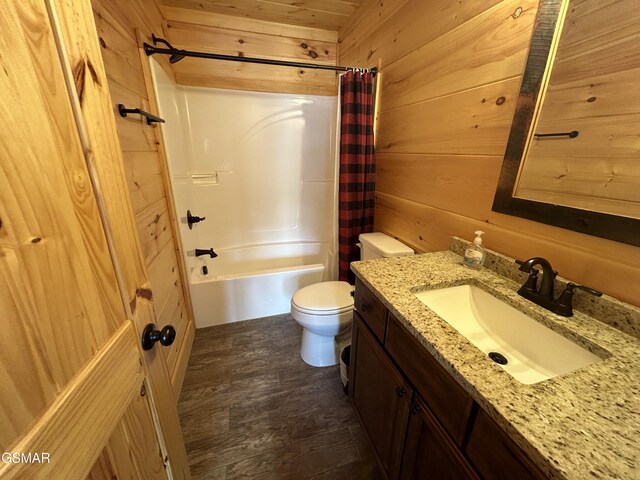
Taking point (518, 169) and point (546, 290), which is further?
point (518, 169)

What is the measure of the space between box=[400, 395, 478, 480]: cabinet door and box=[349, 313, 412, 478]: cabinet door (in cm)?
4

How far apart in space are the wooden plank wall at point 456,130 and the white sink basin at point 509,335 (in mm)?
207

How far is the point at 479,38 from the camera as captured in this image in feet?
3.42

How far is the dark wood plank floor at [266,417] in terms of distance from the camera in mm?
1191

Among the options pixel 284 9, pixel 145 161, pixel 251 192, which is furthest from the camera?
pixel 251 192

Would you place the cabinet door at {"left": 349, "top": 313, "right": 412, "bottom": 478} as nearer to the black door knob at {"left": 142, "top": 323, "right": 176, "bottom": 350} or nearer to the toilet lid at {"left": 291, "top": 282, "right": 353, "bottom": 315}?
the toilet lid at {"left": 291, "top": 282, "right": 353, "bottom": 315}

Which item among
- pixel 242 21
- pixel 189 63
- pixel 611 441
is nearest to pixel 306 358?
pixel 611 441

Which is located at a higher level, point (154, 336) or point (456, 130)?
point (456, 130)

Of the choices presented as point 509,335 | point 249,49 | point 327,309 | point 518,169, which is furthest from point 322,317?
point 249,49

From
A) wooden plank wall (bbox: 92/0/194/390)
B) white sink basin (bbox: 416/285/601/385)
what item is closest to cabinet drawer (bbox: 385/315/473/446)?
white sink basin (bbox: 416/285/601/385)

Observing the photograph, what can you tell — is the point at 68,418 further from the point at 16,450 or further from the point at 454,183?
the point at 454,183

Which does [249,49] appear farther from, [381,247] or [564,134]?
[564,134]

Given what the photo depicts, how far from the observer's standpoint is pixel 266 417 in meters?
1.40

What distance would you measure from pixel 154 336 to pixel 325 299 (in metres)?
1.11
